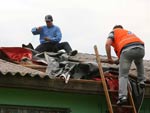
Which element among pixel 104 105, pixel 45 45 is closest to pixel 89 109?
pixel 104 105

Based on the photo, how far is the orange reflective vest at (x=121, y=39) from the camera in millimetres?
9602

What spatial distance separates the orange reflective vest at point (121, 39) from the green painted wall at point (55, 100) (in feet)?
2.99

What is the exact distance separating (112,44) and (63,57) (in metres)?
1.41

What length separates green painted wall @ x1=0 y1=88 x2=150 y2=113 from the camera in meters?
9.16

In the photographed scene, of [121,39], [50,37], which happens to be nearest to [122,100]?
[121,39]

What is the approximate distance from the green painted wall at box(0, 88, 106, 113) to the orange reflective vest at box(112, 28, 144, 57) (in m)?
0.91

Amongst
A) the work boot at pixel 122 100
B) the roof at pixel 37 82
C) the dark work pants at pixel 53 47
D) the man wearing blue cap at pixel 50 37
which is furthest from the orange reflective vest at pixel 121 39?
the dark work pants at pixel 53 47

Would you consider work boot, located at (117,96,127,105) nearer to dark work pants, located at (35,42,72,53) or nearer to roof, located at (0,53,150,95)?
roof, located at (0,53,150,95)

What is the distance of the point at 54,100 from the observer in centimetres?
949

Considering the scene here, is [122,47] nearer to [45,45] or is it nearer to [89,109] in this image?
[89,109]

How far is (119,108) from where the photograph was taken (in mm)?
9289

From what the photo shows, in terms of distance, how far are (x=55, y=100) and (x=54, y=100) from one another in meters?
0.02

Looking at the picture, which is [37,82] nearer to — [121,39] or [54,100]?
[54,100]

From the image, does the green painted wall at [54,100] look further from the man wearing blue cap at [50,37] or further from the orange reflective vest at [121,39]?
the man wearing blue cap at [50,37]
